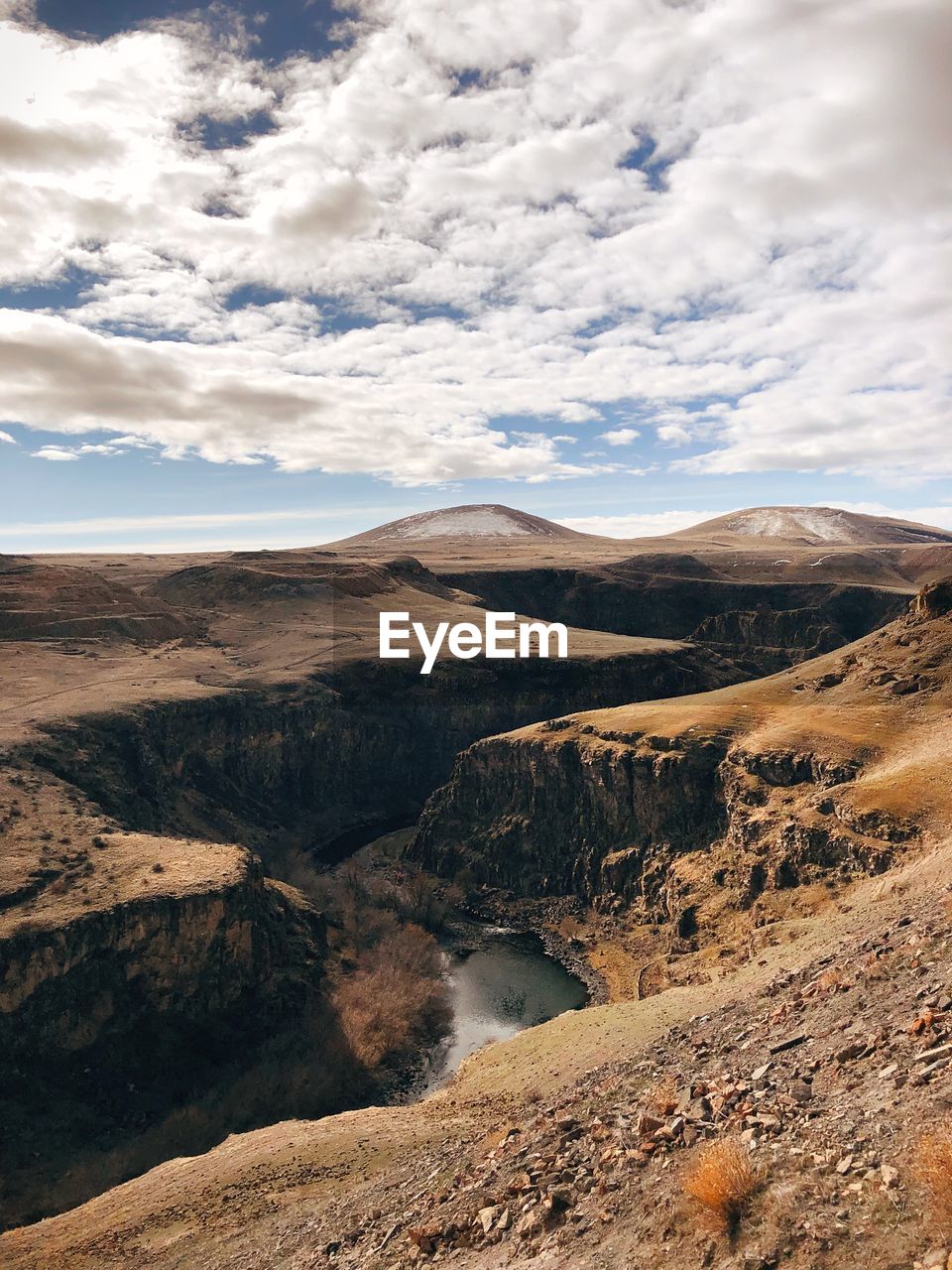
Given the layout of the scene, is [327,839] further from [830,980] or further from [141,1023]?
[830,980]

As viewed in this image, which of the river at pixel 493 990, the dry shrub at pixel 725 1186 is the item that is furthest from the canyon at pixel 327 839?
the dry shrub at pixel 725 1186

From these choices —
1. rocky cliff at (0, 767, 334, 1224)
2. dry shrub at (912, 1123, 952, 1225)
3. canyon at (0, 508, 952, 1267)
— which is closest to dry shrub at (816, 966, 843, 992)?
canyon at (0, 508, 952, 1267)

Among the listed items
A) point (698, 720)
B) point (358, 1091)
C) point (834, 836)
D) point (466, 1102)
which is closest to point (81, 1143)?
point (358, 1091)

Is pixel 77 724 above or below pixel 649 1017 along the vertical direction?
above

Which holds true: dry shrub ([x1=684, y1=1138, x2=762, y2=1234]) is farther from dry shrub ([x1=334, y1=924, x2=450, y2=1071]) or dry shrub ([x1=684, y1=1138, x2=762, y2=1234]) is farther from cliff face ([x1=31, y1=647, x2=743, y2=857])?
cliff face ([x1=31, y1=647, x2=743, y2=857])

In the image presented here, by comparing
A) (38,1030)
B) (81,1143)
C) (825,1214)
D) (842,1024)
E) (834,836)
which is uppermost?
(825,1214)

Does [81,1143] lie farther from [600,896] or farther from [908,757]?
[908,757]

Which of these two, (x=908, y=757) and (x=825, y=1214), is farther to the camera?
(x=908, y=757)
